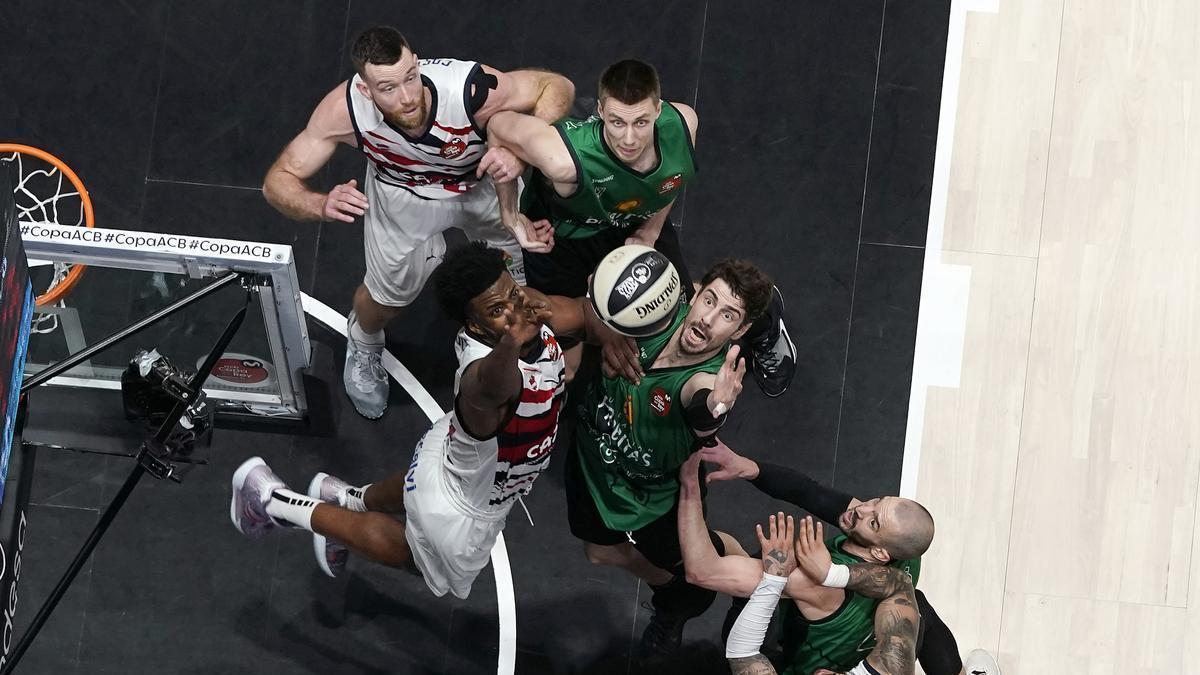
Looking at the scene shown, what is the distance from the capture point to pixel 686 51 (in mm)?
6770

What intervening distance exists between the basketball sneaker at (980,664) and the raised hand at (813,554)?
1.52 metres

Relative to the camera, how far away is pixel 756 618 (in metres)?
5.06

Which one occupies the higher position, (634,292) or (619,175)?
(619,175)

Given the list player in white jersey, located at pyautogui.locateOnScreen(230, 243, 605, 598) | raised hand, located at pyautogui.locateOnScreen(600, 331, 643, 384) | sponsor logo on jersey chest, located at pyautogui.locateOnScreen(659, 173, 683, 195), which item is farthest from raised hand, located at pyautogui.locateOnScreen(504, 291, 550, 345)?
sponsor logo on jersey chest, located at pyautogui.locateOnScreen(659, 173, 683, 195)

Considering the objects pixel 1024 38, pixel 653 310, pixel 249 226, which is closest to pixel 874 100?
pixel 1024 38

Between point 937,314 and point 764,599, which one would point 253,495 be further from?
point 937,314

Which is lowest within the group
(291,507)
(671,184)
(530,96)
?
(291,507)

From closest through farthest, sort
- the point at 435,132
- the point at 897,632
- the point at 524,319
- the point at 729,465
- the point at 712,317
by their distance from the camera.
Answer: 1. the point at 524,319
2. the point at 712,317
3. the point at 897,632
4. the point at 435,132
5. the point at 729,465

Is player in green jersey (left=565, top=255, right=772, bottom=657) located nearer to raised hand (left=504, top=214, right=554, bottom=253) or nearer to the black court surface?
the black court surface

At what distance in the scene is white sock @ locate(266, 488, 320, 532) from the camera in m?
5.47

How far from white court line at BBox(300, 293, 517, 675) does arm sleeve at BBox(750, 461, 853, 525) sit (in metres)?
1.42

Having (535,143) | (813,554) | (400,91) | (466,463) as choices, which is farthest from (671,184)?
(813,554)

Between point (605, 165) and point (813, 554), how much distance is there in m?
1.90

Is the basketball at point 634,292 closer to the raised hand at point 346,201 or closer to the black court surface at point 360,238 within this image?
the raised hand at point 346,201
